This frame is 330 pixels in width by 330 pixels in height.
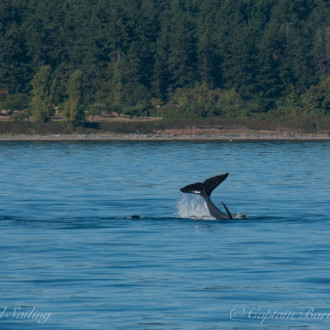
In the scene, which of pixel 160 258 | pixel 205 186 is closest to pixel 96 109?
pixel 205 186

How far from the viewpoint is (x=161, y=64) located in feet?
578

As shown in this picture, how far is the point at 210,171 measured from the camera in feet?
236

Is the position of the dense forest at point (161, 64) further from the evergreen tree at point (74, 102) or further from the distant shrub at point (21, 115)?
the distant shrub at point (21, 115)

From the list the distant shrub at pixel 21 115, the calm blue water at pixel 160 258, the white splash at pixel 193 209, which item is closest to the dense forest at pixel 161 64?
the distant shrub at pixel 21 115

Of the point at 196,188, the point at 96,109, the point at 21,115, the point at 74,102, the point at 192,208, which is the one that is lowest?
the point at 21,115

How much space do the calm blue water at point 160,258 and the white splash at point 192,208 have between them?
4.9 inches

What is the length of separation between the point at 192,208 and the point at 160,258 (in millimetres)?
12677

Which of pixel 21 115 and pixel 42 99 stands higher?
pixel 42 99

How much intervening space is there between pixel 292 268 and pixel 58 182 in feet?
116

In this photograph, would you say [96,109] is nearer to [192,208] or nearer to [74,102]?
[74,102]

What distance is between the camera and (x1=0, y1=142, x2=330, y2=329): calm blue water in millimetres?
19594

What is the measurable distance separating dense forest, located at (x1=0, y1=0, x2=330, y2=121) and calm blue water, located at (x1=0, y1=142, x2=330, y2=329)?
11237 centimetres

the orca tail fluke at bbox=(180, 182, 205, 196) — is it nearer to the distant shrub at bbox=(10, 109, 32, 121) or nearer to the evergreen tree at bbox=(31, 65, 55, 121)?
the evergreen tree at bbox=(31, 65, 55, 121)

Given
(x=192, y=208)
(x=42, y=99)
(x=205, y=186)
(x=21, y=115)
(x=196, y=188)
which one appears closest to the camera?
(x=196, y=188)
